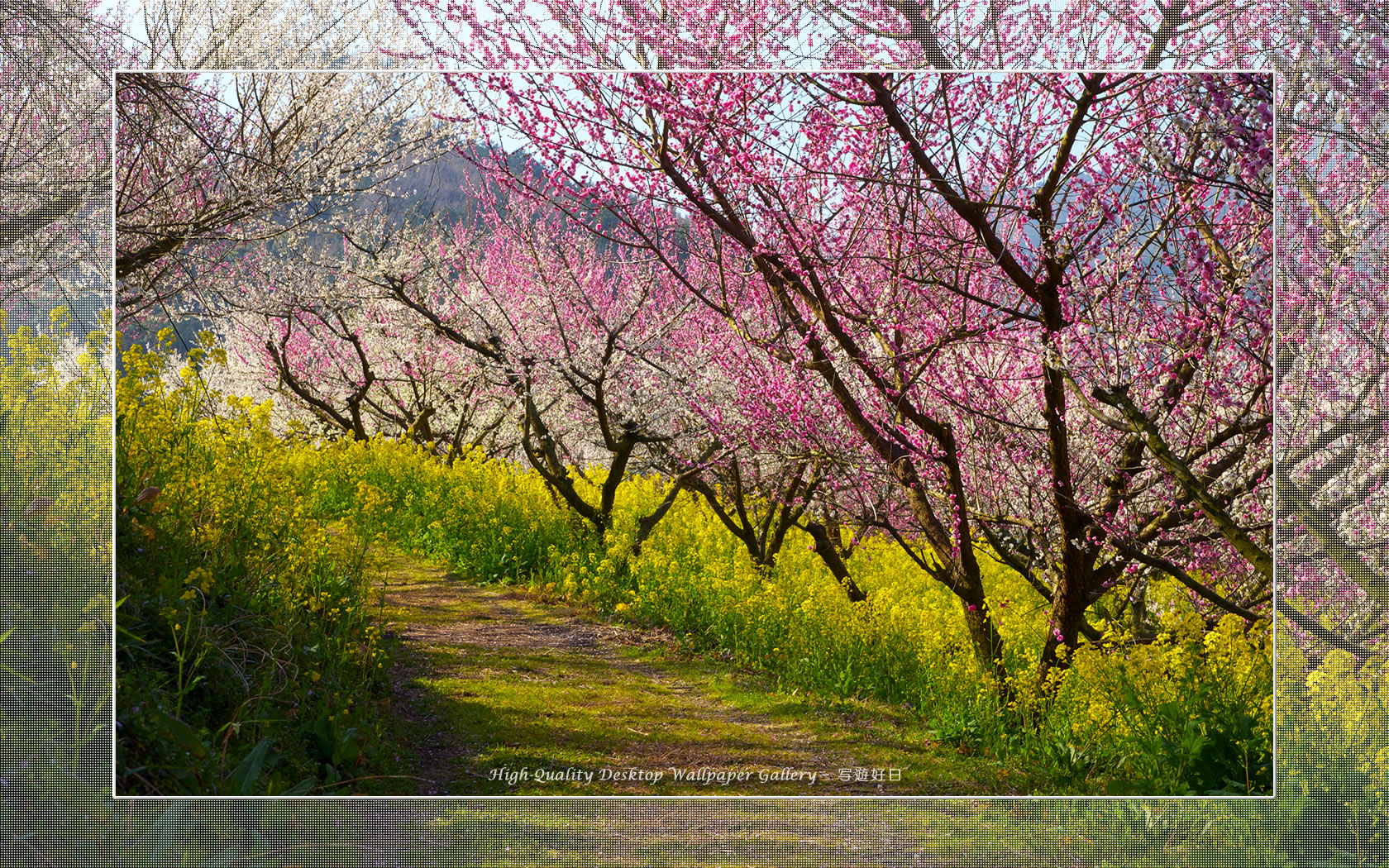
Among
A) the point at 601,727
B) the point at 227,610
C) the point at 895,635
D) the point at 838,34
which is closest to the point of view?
the point at 227,610

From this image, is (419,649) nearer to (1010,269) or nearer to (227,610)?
(227,610)

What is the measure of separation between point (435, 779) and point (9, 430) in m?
1.80

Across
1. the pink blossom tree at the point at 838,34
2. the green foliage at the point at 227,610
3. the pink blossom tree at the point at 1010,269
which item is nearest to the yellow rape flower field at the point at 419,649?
the green foliage at the point at 227,610

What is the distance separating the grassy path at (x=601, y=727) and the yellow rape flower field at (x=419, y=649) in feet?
0.05

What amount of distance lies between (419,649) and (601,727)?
69 cm

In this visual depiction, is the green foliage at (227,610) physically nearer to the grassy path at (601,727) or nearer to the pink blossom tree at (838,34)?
the grassy path at (601,727)

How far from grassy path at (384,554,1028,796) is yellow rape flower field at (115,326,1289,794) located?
0.01 m

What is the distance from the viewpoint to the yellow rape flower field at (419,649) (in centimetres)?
260

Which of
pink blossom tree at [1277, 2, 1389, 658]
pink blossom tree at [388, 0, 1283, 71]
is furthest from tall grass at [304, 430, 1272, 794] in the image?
pink blossom tree at [388, 0, 1283, 71]

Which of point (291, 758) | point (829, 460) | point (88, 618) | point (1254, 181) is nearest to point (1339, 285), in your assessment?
point (1254, 181)

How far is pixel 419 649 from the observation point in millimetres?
2895

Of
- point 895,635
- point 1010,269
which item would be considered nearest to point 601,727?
point 895,635

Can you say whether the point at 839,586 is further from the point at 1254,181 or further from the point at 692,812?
the point at 1254,181

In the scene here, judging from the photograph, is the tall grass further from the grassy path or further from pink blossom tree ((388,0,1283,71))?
pink blossom tree ((388,0,1283,71))
